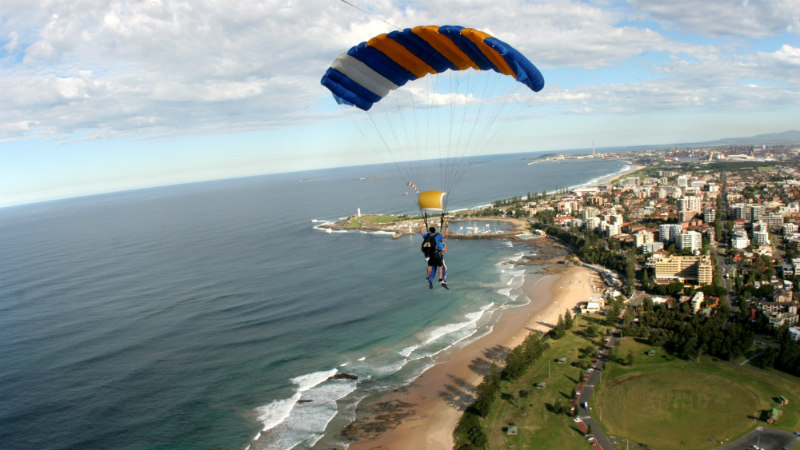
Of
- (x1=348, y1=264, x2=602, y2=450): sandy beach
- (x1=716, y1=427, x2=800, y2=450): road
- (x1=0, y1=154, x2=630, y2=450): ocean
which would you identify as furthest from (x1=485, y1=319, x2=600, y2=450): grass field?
(x1=716, y1=427, x2=800, y2=450): road

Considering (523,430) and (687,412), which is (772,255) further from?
(523,430)

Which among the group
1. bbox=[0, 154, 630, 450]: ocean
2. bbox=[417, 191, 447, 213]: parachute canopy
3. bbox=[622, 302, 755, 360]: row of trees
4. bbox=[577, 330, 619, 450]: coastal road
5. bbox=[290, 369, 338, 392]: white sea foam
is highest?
bbox=[417, 191, 447, 213]: parachute canopy

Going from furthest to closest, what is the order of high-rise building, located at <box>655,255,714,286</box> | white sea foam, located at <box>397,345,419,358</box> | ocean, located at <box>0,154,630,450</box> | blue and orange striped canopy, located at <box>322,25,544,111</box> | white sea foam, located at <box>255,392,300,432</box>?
high-rise building, located at <box>655,255,714,286</box>
white sea foam, located at <box>397,345,419,358</box>
ocean, located at <box>0,154,630,450</box>
white sea foam, located at <box>255,392,300,432</box>
blue and orange striped canopy, located at <box>322,25,544,111</box>

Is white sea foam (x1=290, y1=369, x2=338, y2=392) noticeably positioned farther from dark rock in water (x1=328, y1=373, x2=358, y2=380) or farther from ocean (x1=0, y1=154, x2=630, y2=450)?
dark rock in water (x1=328, y1=373, x2=358, y2=380)

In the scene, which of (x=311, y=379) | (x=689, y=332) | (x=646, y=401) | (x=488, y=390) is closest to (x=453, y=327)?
(x=488, y=390)

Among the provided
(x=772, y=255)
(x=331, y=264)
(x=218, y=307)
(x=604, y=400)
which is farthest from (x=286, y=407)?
(x=772, y=255)
